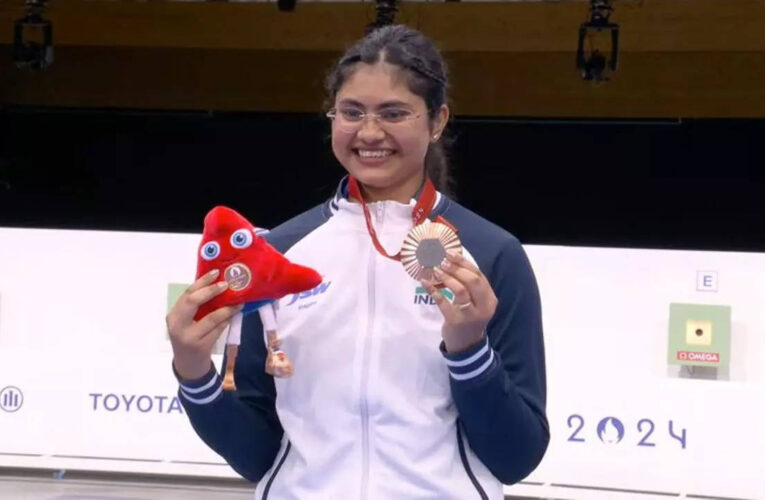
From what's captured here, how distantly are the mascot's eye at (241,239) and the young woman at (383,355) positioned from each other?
0.06 m

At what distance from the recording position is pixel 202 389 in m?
1.14

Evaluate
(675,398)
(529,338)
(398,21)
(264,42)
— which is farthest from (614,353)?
(264,42)

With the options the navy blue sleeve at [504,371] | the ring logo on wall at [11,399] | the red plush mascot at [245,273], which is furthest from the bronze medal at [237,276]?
the ring logo on wall at [11,399]

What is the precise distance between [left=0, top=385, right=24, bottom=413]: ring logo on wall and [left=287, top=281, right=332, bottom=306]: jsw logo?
1.79 meters

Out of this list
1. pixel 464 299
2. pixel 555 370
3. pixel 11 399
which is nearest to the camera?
pixel 464 299

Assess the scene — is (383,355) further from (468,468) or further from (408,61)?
(408,61)

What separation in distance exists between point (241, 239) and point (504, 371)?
0.34 metres

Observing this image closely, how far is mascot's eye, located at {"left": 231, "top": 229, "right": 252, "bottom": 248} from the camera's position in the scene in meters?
1.20

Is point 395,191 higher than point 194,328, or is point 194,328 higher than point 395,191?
point 395,191

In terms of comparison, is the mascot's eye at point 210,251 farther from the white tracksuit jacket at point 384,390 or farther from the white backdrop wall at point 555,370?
the white backdrop wall at point 555,370

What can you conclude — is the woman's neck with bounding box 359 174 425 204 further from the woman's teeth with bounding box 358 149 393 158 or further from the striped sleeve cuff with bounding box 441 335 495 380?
the striped sleeve cuff with bounding box 441 335 495 380

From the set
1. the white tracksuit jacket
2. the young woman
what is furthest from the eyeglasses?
the white tracksuit jacket

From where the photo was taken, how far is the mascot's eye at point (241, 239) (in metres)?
1.20

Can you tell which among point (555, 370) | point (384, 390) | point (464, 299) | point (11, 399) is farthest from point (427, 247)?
point (11, 399)
